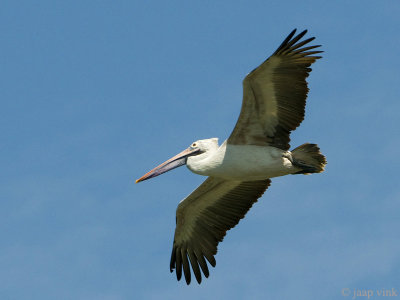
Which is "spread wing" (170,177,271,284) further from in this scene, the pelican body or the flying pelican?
the pelican body

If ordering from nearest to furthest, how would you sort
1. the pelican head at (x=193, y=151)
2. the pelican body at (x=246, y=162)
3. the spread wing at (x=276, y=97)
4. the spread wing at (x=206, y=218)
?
1. the spread wing at (x=276, y=97)
2. the pelican body at (x=246, y=162)
3. the pelican head at (x=193, y=151)
4. the spread wing at (x=206, y=218)

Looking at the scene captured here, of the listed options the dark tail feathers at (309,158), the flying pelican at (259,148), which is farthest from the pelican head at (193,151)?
the dark tail feathers at (309,158)

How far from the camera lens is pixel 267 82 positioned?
14.0 m

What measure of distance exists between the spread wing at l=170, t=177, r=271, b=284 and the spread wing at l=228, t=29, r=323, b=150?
5.39 feet

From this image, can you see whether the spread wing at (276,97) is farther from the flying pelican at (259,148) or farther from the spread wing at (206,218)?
the spread wing at (206,218)

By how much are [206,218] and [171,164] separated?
4.70 feet

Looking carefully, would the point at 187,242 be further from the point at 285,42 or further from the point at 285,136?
the point at 285,42

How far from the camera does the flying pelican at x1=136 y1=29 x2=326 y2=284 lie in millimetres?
13953

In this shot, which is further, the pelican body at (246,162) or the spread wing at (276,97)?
the pelican body at (246,162)

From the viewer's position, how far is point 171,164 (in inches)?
618

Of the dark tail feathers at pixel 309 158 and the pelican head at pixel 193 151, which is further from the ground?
the pelican head at pixel 193 151

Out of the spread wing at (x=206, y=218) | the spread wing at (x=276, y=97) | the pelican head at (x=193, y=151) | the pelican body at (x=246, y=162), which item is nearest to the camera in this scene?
the spread wing at (x=276, y=97)

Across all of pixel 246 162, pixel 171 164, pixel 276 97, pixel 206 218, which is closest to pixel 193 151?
pixel 171 164

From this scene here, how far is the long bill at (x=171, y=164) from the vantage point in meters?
15.4
